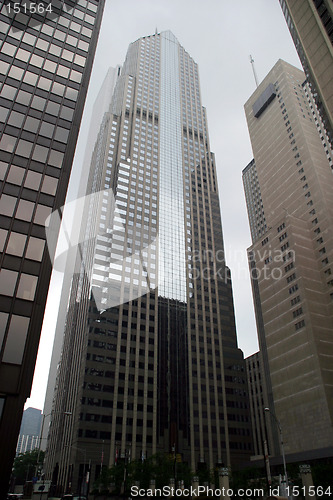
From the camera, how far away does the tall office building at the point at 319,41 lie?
48.0 meters

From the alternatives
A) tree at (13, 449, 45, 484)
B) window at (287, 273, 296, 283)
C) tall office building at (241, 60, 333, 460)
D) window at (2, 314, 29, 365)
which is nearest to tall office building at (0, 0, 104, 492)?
window at (2, 314, 29, 365)

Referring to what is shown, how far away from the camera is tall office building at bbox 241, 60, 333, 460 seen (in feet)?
289

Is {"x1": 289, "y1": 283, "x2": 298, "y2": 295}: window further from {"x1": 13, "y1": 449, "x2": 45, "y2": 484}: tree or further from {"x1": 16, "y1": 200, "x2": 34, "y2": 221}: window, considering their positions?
{"x1": 13, "y1": 449, "x2": 45, "y2": 484}: tree

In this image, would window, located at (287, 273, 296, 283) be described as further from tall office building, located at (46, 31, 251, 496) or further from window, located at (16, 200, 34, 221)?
Result: window, located at (16, 200, 34, 221)

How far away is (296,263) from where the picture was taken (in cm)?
10225

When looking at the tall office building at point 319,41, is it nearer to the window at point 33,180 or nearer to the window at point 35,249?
the window at point 33,180

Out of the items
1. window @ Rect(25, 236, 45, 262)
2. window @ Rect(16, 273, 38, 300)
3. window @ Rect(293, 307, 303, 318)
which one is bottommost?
window @ Rect(16, 273, 38, 300)

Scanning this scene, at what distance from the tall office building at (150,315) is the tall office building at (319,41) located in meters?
67.7

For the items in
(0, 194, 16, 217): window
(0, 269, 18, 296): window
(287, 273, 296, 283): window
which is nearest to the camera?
(0, 269, 18, 296): window

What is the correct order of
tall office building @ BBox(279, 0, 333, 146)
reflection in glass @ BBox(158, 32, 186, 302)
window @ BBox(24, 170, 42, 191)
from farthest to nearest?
1. reflection in glass @ BBox(158, 32, 186, 302)
2. tall office building @ BBox(279, 0, 333, 146)
3. window @ BBox(24, 170, 42, 191)

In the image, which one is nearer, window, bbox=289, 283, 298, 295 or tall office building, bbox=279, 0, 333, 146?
tall office building, bbox=279, 0, 333, 146

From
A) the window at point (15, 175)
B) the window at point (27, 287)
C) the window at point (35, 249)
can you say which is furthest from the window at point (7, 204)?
the window at point (27, 287)

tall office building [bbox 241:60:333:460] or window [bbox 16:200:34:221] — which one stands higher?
tall office building [bbox 241:60:333:460]

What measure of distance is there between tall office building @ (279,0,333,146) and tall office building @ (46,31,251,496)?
6773cm
